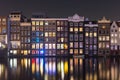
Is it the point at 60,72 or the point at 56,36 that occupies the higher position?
the point at 56,36

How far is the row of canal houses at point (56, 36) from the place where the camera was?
410ft

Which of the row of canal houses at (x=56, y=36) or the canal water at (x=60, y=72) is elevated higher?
the row of canal houses at (x=56, y=36)

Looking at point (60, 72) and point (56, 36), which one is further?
point (56, 36)

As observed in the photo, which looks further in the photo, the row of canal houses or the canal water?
the row of canal houses

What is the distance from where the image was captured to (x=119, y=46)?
12675 cm

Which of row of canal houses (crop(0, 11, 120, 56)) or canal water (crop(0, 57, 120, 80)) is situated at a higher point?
row of canal houses (crop(0, 11, 120, 56))

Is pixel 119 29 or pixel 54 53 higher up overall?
pixel 119 29

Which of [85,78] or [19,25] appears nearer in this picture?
[85,78]

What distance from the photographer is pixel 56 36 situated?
127 metres

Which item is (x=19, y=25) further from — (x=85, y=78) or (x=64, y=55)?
(x=85, y=78)

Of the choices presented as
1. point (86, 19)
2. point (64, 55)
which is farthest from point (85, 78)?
point (86, 19)

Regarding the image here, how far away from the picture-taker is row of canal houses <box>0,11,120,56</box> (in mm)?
125062

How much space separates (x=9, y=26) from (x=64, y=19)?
60.8 ft

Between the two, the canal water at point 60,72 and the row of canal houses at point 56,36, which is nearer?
the canal water at point 60,72
